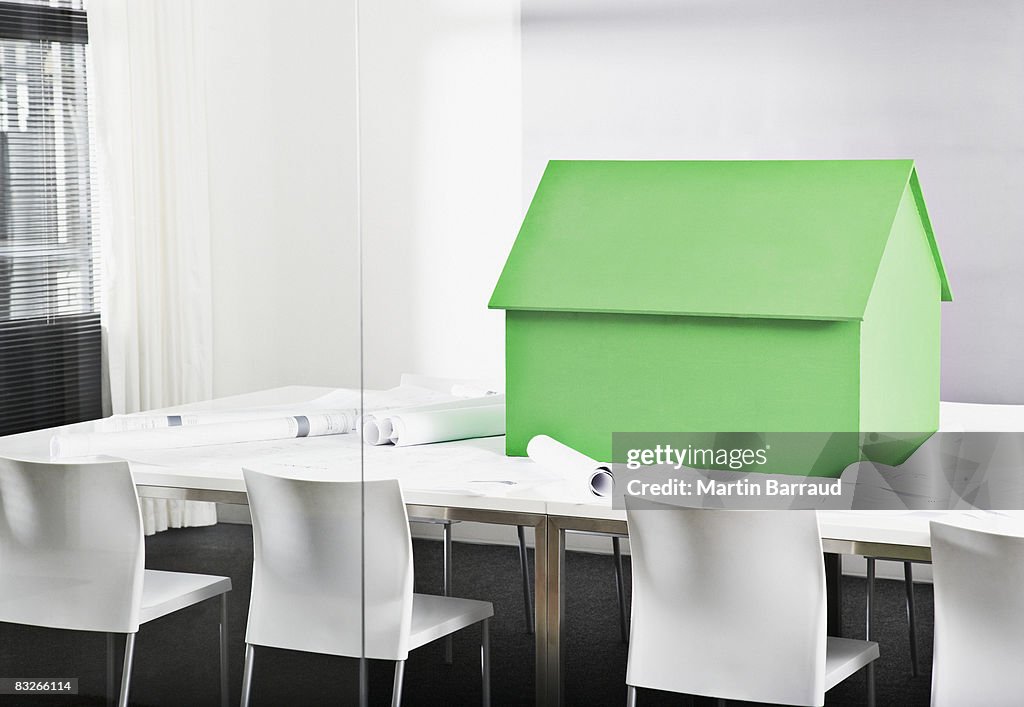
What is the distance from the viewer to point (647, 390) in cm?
220

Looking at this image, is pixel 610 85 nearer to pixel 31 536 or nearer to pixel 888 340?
pixel 888 340

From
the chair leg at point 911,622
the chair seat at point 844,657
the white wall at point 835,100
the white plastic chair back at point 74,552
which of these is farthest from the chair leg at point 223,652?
the white wall at point 835,100

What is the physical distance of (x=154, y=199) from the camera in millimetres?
1621

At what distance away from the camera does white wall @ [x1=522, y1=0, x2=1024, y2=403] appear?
11.7ft

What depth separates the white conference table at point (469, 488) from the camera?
5.62ft

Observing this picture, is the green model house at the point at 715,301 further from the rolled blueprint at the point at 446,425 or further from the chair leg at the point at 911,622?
the chair leg at the point at 911,622

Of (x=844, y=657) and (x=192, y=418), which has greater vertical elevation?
(x=192, y=418)

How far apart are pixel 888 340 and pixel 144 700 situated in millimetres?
1378

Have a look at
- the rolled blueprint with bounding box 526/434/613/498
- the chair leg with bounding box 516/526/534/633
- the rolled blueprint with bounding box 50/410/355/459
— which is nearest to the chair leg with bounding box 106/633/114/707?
the rolled blueprint with bounding box 50/410/355/459

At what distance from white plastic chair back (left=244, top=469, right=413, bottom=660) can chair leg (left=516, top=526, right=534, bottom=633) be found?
144 cm

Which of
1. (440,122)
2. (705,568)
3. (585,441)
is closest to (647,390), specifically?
(585,441)

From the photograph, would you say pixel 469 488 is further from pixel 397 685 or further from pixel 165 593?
pixel 165 593

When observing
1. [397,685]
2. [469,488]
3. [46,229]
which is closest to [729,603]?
[469,488]

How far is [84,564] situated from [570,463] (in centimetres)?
80
